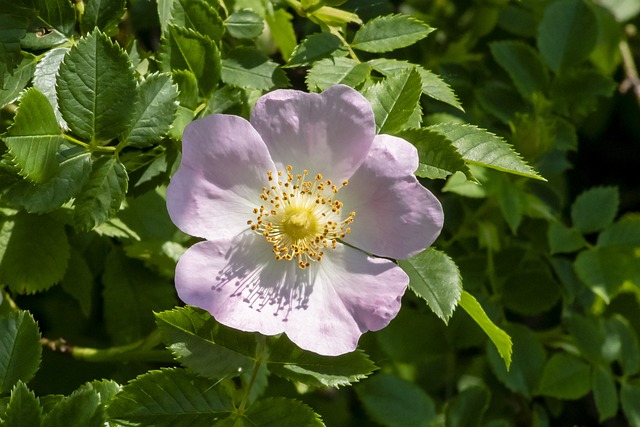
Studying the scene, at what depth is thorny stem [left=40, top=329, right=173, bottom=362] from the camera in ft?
4.96

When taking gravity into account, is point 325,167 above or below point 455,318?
above

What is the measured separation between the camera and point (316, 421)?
1146 mm

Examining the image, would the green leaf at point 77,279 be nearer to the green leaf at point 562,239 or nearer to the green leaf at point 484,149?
the green leaf at point 484,149

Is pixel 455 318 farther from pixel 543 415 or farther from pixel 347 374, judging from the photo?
pixel 347 374

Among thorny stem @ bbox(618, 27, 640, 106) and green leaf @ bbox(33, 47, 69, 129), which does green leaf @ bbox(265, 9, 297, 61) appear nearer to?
green leaf @ bbox(33, 47, 69, 129)

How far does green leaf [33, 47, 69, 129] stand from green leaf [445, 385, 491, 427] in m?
1.04

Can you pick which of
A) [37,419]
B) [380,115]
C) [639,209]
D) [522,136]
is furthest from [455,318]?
[639,209]

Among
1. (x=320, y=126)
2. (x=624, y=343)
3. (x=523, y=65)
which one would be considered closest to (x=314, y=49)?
(x=320, y=126)

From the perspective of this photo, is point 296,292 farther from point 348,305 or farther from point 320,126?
point 320,126

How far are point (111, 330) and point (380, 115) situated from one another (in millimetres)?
794

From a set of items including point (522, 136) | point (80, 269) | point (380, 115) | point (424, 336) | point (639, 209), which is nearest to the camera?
point (380, 115)

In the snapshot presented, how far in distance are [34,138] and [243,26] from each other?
431 millimetres

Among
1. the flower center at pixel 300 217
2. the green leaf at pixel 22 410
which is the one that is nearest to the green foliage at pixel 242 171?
the green leaf at pixel 22 410

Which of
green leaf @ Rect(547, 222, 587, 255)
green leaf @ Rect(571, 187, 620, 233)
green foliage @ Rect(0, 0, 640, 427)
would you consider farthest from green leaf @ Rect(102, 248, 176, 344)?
green leaf @ Rect(571, 187, 620, 233)
